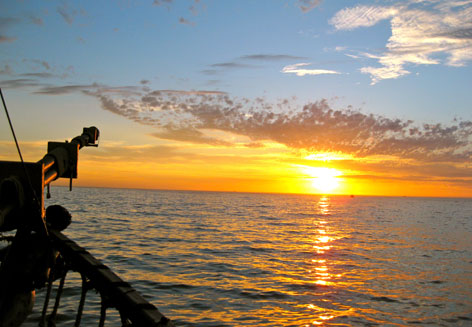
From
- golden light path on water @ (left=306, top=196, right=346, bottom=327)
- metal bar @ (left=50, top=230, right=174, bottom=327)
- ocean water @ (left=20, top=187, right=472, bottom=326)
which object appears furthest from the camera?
golden light path on water @ (left=306, top=196, right=346, bottom=327)

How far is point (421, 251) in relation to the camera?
28.6m

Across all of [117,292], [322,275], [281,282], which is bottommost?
[322,275]

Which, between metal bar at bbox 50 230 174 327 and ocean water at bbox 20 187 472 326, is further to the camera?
ocean water at bbox 20 187 472 326

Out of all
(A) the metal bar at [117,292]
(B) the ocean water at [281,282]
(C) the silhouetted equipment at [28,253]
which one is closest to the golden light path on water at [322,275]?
(B) the ocean water at [281,282]

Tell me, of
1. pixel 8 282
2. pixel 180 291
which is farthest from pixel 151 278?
pixel 8 282

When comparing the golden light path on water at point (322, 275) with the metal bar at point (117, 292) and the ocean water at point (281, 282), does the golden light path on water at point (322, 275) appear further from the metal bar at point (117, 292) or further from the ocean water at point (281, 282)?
the metal bar at point (117, 292)

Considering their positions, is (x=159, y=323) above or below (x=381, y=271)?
above

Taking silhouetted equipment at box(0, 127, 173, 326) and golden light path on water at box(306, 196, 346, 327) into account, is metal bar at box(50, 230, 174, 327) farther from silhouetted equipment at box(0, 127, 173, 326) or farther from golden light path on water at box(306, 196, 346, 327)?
golden light path on water at box(306, 196, 346, 327)

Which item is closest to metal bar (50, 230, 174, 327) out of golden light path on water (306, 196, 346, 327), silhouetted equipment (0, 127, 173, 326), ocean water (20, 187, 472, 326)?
silhouetted equipment (0, 127, 173, 326)

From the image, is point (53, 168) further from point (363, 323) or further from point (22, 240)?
point (363, 323)

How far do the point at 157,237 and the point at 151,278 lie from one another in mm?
14054

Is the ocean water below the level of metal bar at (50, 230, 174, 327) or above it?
below

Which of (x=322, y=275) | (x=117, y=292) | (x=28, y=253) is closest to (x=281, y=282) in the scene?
(x=322, y=275)

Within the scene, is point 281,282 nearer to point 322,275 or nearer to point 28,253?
point 322,275
